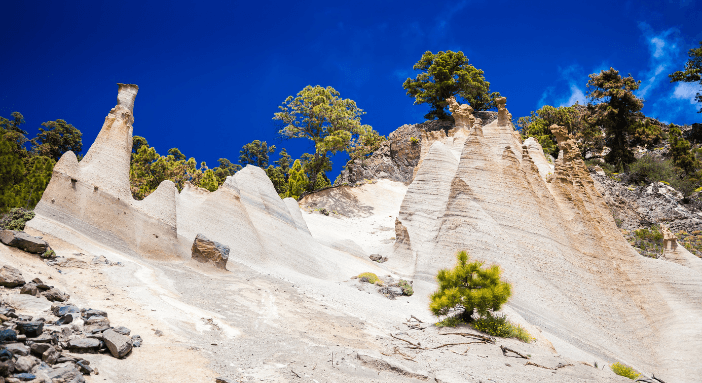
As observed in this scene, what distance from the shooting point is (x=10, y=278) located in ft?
21.2

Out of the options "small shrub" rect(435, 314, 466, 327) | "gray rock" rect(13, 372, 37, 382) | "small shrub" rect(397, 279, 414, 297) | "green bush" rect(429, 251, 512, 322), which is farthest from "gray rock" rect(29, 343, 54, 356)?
"small shrub" rect(397, 279, 414, 297)

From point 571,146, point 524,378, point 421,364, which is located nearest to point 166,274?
point 421,364

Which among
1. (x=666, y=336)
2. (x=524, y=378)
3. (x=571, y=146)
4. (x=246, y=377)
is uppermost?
(x=571, y=146)

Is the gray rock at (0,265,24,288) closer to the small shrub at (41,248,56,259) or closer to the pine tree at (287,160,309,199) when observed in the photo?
the small shrub at (41,248,56,259)

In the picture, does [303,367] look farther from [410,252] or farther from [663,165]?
[663,165]

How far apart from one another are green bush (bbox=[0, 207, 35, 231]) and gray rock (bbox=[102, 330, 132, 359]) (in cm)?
700

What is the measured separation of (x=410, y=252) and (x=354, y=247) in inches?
174

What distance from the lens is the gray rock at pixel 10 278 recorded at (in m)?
6.38

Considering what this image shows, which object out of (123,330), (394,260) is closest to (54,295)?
(123,330)

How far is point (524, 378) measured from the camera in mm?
6758

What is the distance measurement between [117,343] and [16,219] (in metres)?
8.07

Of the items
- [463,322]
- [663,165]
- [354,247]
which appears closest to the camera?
[463,322]

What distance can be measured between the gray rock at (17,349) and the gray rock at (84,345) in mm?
773

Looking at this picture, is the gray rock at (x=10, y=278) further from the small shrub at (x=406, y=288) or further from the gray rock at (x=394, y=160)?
the gray rock at (x=394, y=160)
